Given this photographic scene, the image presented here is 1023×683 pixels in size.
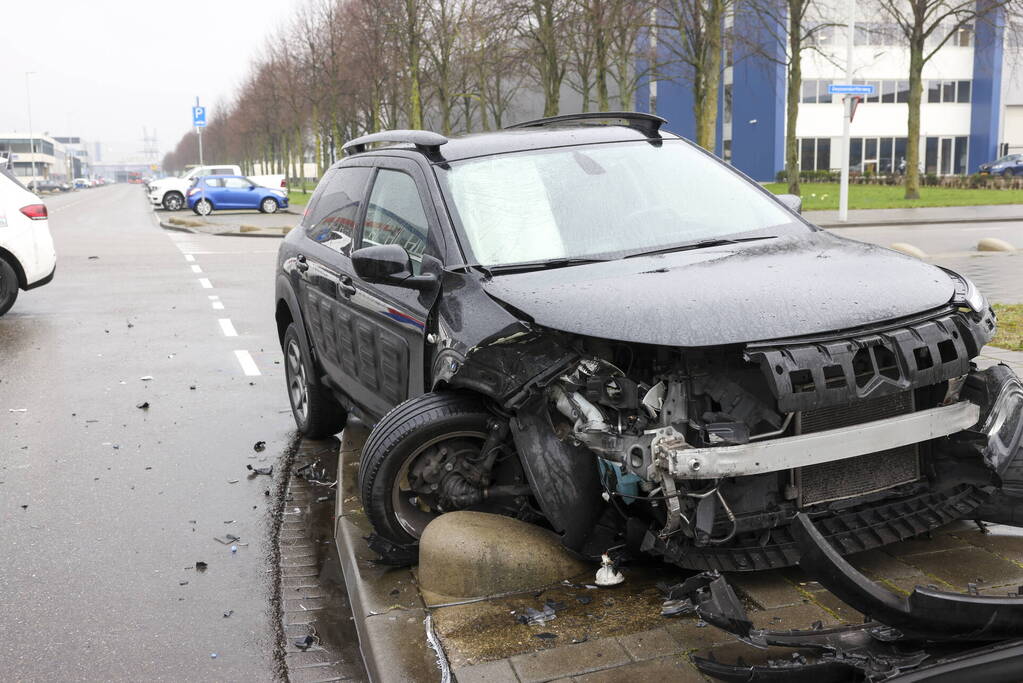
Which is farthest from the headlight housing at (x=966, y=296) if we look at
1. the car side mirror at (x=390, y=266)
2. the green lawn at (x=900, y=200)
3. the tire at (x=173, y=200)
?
the tire at (x=173, y=200)

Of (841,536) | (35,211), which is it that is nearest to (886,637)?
(841,536)

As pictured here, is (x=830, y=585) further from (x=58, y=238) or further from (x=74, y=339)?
(x=58, y=238)

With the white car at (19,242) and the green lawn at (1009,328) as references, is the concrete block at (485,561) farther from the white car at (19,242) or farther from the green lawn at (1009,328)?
the white car at (19,242)

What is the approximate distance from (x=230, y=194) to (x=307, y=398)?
3624 centimetres

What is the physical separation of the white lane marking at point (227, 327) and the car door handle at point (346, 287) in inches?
242

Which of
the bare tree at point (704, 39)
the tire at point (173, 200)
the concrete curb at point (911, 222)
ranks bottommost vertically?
the concrete curb at point (911, 222)

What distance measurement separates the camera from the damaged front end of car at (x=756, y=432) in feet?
11.1

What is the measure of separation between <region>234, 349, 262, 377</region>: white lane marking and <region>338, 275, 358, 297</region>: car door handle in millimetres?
3926

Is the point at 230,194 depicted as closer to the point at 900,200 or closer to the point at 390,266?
the point at 900,200

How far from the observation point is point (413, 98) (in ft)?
124

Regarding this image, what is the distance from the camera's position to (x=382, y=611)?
394 centimetres

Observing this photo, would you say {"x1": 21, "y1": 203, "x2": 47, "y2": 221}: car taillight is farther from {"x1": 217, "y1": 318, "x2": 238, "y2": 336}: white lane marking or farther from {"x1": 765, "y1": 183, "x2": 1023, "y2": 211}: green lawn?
{"x1": 765, "y1": 183, "x2": 1023, "y2": 211}: green lawn

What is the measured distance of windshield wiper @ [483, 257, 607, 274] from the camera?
433 cm

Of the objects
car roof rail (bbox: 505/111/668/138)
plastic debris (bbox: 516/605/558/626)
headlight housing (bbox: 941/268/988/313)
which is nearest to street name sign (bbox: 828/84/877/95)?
car roof rail (bbox: 505/111/668/138)
